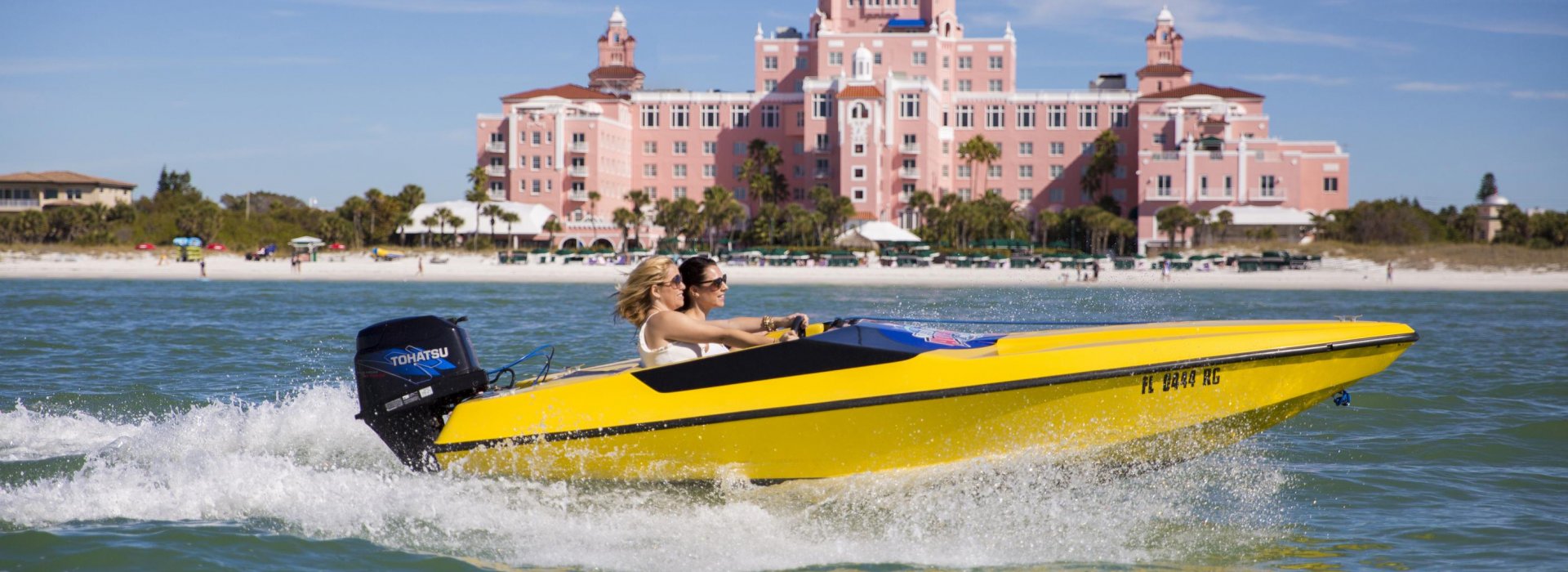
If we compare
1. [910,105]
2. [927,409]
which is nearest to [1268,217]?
[910,105]

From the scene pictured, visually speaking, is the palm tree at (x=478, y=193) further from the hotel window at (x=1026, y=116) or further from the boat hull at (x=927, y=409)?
the boat hull at (x=927, y=409)

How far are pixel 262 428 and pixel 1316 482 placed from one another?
22.4 ft

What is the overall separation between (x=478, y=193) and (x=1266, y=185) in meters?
44.6

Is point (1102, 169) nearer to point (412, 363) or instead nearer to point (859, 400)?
point (859, 400)

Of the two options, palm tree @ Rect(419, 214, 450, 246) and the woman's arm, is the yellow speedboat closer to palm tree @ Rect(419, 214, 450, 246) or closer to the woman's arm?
the woman's arm

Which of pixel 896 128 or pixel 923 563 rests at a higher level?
pixel 896 128

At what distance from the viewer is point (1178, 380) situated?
6.33 meters

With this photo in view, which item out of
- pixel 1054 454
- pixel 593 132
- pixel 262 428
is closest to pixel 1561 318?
pixel 1054 454

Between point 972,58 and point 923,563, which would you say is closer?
point 923,563

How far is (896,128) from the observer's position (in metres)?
76.2

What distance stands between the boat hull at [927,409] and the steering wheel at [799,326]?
597 mm

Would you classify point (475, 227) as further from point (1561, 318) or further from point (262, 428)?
point (262, 428)

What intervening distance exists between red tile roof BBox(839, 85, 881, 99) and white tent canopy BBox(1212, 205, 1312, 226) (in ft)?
67.0

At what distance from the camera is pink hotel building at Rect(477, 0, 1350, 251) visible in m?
72.6
